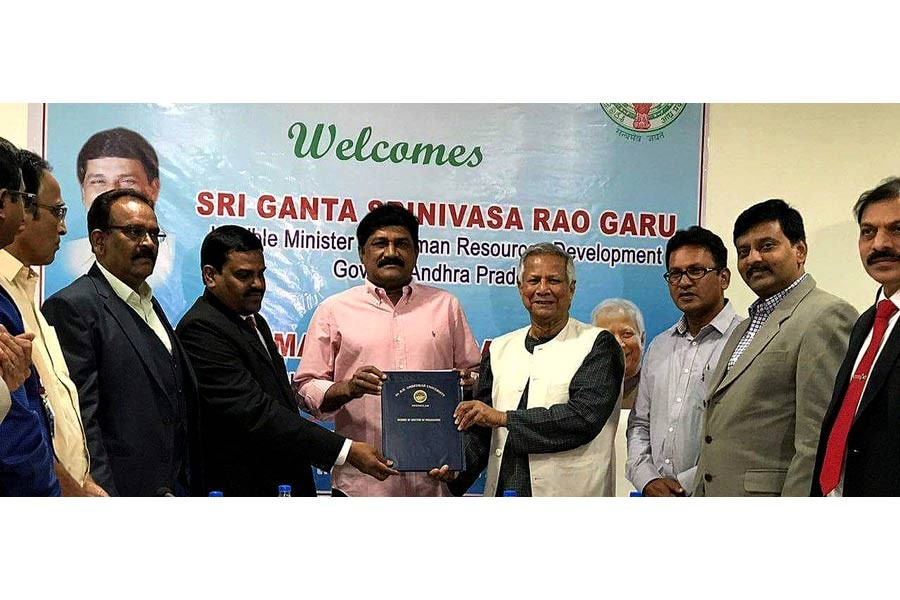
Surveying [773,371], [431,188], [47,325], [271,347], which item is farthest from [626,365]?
[47,325]

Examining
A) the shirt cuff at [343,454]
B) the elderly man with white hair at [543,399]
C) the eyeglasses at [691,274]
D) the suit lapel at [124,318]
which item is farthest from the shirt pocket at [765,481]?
the suit lapel at [124,318]

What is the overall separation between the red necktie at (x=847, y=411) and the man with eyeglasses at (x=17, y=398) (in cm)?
349

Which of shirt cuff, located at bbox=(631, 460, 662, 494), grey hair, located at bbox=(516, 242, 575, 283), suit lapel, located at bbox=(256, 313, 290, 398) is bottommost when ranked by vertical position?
shirt cuff, located at bbox=(631, 460, 662, 494)

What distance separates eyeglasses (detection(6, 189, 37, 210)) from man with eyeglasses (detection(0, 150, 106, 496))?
0.02 metres

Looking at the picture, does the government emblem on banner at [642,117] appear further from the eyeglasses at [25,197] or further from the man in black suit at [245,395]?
the eyeglasses at [25,197]

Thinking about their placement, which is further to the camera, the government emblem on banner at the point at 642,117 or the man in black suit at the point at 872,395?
the government emblem on banner at the point at 642,117

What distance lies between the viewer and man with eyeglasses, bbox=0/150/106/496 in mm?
5383

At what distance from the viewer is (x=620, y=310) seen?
581cm

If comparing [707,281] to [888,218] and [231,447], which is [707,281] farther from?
[231,447]

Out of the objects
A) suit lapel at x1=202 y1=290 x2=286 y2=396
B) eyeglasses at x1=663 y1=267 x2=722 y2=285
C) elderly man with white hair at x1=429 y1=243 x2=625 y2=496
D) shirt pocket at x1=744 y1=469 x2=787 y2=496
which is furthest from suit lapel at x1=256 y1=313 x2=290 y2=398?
shirt pocket at x1=744 y1=469 x2=787 y2=496

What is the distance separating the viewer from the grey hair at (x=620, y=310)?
229 inches

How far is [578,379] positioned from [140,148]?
2.35m

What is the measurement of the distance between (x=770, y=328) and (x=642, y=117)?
46.0 inches

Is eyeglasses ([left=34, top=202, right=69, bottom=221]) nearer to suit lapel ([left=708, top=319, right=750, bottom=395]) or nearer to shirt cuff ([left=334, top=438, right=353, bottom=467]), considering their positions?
shirt cuff ([left=334, top=438, right=353, bottom=467])
